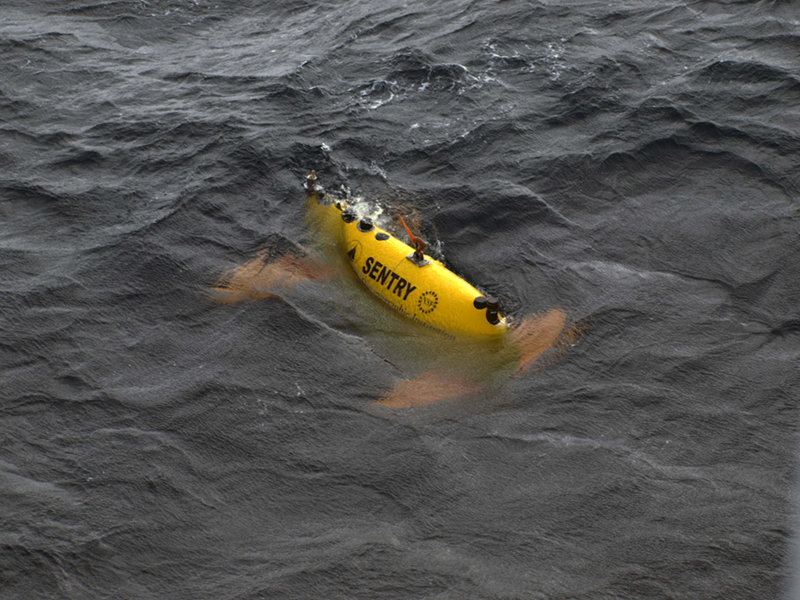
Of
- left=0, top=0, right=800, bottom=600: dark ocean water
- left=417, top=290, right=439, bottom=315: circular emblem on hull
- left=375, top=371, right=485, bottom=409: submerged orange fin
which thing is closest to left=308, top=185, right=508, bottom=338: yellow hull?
left=417, top=290, right=439, bottom=315: circular emblem on hull

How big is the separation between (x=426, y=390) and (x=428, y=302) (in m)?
1.63

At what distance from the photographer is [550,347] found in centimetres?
1099

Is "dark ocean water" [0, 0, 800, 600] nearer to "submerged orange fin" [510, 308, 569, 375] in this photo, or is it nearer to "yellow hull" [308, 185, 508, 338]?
"submerged orange fin" [510, 308, 569, 375]

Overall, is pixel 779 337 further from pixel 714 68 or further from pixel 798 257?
pixel 714 68

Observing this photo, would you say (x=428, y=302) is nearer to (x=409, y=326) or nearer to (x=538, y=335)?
(x=409, y=326)

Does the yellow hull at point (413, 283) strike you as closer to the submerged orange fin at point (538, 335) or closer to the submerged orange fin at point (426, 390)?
the submerged orange fin at point (538, 335)

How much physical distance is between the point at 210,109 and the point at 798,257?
520 inches

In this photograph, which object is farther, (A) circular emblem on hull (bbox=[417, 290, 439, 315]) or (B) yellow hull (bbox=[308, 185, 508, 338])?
(A) circular emblem on hull (bbox=[417, 290, 439, 315])

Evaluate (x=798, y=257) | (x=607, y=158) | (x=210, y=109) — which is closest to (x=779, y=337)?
(x=798, y=257)

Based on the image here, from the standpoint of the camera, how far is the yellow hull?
11.2 meters

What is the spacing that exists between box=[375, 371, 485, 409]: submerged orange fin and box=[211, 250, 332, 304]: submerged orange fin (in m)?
3.06

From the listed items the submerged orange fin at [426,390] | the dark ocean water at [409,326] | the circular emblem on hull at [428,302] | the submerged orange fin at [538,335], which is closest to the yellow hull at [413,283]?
the circular emblem on hull at [428,302]

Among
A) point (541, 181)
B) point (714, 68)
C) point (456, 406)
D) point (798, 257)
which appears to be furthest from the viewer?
point (714, 68)

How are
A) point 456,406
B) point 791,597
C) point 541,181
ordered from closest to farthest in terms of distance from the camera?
point 791,597, point 456,406, point 541,181
